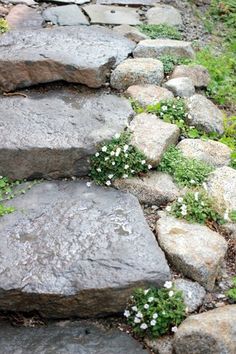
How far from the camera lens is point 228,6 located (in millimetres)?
6406

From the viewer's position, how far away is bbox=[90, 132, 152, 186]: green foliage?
12.0ft

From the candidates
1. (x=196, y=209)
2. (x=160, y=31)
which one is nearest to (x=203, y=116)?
(x=196, y=209)

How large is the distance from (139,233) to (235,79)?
2.48 m

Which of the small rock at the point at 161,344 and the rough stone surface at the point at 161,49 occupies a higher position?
the rough stone surface at the point at 161,49

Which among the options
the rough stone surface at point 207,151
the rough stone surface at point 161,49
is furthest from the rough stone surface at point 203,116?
the rough stone surface at point 161,49

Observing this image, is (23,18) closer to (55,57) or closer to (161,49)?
(55,57)

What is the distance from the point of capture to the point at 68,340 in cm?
288

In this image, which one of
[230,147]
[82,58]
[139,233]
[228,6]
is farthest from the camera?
[228,6]

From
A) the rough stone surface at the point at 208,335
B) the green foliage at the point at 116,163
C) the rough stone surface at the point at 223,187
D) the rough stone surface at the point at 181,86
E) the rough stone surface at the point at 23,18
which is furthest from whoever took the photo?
the rough stone surface at the point at 23,18

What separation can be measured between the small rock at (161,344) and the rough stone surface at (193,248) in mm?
423

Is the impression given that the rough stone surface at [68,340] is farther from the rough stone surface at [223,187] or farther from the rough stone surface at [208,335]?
the rough stone surface at [223,187]

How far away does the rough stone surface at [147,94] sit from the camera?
434 cm

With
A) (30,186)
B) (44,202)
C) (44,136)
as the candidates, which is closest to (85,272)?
(44,202)

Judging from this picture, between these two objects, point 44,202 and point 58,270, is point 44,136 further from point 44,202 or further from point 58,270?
point 58,270
